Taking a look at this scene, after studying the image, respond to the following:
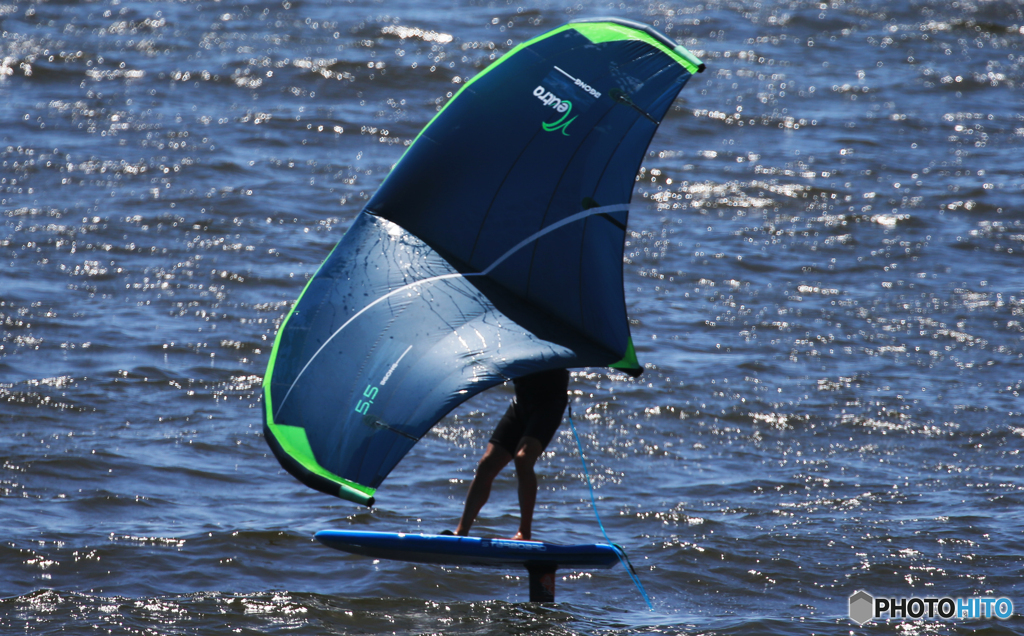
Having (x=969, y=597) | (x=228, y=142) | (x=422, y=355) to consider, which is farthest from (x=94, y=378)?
(x=969, y=597)

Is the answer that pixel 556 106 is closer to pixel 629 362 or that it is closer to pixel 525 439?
pixel 629 362

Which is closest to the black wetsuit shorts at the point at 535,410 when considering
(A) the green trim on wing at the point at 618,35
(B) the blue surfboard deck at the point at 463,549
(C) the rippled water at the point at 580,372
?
(B) the blue surfboard deck at the point at 463,549

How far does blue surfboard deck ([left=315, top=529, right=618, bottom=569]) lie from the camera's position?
23.6 ft

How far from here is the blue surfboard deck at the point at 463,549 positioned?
718 centimetres

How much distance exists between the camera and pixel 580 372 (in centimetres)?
1331

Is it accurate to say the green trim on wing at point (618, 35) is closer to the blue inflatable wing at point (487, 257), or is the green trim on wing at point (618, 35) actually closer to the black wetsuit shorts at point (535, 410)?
the blue inflatable wing at point (487, 257)

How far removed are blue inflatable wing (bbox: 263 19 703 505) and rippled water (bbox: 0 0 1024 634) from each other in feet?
6.34

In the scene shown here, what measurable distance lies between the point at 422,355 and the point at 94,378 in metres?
6.36

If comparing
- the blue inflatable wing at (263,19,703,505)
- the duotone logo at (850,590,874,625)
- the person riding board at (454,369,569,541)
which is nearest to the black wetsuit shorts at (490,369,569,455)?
the person riding board at (454,369,569,541)

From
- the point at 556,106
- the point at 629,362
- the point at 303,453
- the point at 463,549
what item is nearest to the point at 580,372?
the point at 629,362

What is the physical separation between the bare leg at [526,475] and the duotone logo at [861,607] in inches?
111

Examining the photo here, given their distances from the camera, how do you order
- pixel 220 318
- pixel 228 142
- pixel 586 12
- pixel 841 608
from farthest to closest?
pixel 586 12 → pixel 228 142 → pixel 220 318 → pixel 841 608

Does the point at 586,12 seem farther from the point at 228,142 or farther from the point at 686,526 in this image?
the point at 686,526

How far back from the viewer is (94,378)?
40.2 ft
